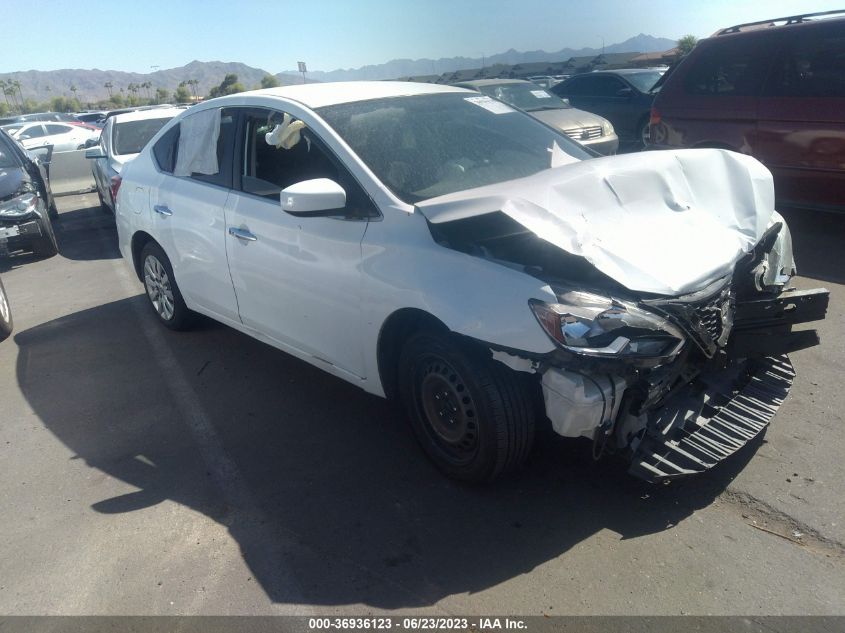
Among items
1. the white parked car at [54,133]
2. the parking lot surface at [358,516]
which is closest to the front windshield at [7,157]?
the parking lot surface at [358,516]

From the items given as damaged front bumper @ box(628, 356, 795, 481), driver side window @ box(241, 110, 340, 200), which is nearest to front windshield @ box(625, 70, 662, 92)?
driver side window @ box(241, 110, 340, 200)

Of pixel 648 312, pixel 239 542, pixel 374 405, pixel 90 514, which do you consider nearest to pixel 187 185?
pixel 374 405

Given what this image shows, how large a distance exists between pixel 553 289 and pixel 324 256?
53.6 inches

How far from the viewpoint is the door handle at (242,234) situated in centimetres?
416

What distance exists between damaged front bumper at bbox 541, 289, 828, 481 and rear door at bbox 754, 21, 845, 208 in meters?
3.87

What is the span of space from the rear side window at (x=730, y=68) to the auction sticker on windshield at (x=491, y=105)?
3.97 metres

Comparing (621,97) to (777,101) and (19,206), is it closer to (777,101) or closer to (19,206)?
(777,101)

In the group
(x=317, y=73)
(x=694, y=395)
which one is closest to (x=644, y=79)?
(x=694, y=395)

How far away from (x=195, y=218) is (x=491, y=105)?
2.11 metres

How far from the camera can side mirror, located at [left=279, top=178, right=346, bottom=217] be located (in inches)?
133

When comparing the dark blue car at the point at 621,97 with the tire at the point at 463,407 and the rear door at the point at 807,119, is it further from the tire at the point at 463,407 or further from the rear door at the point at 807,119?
the tire at the point at 463,407

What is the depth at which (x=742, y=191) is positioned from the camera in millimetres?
3590

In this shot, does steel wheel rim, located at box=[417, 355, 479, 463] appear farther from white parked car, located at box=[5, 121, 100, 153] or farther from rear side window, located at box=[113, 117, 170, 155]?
white parked car, located at box=[5, 121, 100, 153]

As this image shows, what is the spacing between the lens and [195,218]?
15.5 ft
